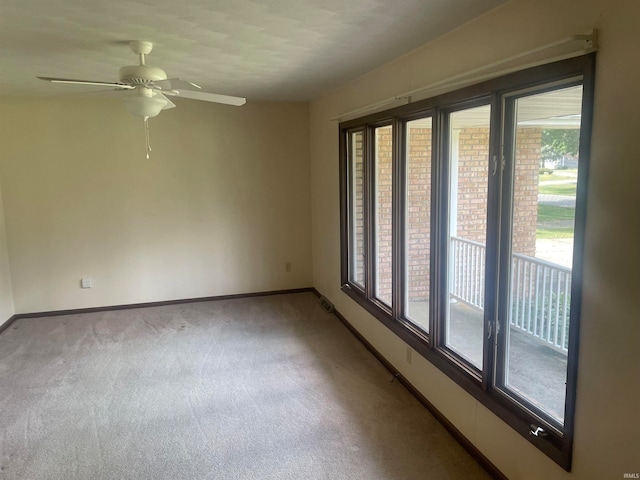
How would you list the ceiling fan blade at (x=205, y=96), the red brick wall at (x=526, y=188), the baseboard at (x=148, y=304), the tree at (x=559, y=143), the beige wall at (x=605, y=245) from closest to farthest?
the beige wall at (x=605, y=245), the tree at (x=559, y=143), the red brick wall at (x=526, y=188), the ceiling fan blade at (x=205, y=96), the baseboard at (x=148, y=304)

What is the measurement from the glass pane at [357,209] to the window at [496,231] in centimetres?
32

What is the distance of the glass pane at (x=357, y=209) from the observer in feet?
13.8

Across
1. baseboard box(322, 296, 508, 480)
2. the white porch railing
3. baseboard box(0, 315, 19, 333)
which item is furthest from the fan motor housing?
baseboard box(0, 315, 19, 333)

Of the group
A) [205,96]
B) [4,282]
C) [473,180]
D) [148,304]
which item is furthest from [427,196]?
[4,282]

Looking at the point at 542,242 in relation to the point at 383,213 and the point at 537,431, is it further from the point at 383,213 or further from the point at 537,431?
the point at 383,213

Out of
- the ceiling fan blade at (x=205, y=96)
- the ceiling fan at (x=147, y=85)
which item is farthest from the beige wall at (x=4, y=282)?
the ceiling fan blade at (x=205, y=96)

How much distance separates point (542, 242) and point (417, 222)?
1268mm

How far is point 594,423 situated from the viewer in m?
1.66

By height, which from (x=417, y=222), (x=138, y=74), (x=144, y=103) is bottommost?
(x=417, y=222)

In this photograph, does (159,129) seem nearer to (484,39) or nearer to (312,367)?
(312,367)

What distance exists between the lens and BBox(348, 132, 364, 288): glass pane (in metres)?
4.22

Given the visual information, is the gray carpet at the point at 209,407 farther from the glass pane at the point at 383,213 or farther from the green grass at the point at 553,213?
the green grass at the point at 553,213

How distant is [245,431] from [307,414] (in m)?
0.42

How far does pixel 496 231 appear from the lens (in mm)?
2211
